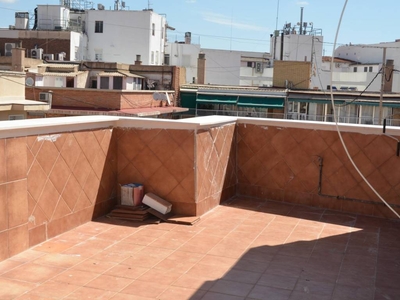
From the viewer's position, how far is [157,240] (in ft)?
19.6

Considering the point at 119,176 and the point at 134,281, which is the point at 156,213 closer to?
the point at 119,176

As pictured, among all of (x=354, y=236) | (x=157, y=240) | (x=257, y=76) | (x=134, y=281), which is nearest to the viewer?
(x=134, y=281)

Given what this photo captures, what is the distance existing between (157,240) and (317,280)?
1.82 m

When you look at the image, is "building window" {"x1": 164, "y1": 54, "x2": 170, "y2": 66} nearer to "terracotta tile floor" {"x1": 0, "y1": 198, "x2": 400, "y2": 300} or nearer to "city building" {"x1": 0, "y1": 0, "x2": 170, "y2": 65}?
"city building" {"x1": 0, "y1": 0, "x2": 170, "y2": 65}

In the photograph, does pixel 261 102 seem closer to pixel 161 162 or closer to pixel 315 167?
pixel 315 167

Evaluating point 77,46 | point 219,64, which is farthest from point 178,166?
point 219,64

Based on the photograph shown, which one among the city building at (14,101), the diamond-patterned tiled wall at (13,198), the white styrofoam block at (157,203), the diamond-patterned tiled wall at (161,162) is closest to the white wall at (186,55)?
the city building at (14,101)

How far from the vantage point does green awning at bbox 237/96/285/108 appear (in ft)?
106

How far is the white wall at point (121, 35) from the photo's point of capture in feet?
152

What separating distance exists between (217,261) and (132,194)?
6.29 ft

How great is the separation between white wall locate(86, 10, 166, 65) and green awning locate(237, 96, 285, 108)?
15.6m

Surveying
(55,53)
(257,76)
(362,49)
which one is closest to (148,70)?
(55,53)

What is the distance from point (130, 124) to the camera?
7.03 m

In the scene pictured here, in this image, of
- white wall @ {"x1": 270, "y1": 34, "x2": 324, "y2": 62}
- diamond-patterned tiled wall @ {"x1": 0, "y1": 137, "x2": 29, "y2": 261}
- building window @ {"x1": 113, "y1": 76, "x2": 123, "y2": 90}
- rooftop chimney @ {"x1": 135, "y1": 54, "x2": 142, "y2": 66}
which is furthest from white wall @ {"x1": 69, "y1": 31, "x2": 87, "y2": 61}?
diamond-patterned tiled wall @ {"x1": 0, "y1": 137, "x2": 29, "y2": 261}
